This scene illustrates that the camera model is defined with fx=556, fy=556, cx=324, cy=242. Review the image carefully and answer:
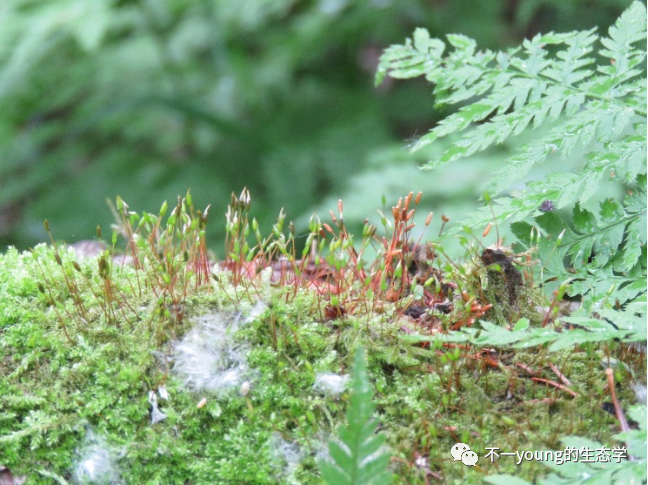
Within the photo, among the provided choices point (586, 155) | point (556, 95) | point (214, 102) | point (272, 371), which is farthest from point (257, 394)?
point (214, 102)

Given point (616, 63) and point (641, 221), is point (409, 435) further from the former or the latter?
point (616, 63)

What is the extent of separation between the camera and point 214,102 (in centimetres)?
571

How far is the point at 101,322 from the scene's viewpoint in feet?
5.84

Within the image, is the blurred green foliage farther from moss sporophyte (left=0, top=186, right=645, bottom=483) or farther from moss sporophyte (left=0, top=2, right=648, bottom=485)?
moss sporophyte (left=0, top=186, right=645, bottom=483)

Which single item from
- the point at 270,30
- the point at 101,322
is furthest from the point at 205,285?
the point at 270,30

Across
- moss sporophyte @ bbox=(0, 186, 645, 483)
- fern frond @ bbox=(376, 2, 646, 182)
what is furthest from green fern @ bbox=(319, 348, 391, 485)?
fern frond @ bbox=(376, 2, 646, 182)

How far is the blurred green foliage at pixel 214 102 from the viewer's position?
4.89 meters

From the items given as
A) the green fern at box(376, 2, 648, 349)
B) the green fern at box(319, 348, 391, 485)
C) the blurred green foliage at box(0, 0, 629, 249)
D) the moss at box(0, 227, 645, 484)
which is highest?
the blurred green foliage at box(0, 0, 629, 249)

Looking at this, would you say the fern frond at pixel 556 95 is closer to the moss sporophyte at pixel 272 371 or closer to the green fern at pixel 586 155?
the green fern at pixel 586 155

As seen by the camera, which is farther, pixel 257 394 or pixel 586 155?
pixel 586 155

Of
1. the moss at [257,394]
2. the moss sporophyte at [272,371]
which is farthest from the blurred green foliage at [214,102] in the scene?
the moss at [257,394]

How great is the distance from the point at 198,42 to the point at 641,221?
4.99 metres

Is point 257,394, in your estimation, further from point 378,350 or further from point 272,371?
point 378,350

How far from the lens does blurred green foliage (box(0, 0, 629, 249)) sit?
4.89 metres
